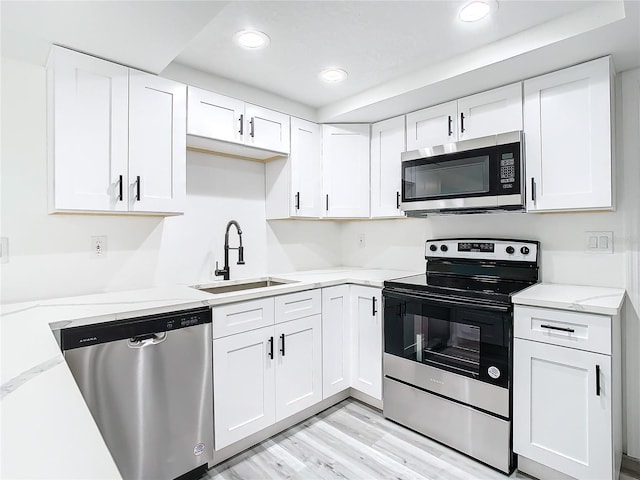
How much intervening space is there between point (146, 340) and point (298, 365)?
101 cm

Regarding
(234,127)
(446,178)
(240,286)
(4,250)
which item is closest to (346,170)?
(446,178)

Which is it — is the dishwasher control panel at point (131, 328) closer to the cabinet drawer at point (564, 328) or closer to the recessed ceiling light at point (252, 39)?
the recessed ceiling light at point (252, 39)

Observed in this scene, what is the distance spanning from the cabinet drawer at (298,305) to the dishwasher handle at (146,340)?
27.7 inches

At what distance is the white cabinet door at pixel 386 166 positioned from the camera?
9.05ft

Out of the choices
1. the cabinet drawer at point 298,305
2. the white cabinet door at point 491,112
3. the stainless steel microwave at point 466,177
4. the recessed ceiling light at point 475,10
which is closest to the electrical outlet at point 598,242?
the stainless steel microwave at point 466,177

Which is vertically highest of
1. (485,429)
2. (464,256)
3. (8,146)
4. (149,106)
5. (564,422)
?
(149,106)

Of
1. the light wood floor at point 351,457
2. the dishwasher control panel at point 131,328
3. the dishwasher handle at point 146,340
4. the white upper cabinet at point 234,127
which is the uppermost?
the white upper cabinet at point 234,127

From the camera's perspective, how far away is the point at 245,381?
2.05m

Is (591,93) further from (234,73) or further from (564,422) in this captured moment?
(234,73)

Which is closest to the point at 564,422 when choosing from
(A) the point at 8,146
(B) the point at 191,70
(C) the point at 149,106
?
(C) the point at 149,106

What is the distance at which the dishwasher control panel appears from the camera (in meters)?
1.47

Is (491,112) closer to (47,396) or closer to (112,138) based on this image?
(112,138)

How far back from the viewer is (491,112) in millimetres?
2242

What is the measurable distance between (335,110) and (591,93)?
164 cm
